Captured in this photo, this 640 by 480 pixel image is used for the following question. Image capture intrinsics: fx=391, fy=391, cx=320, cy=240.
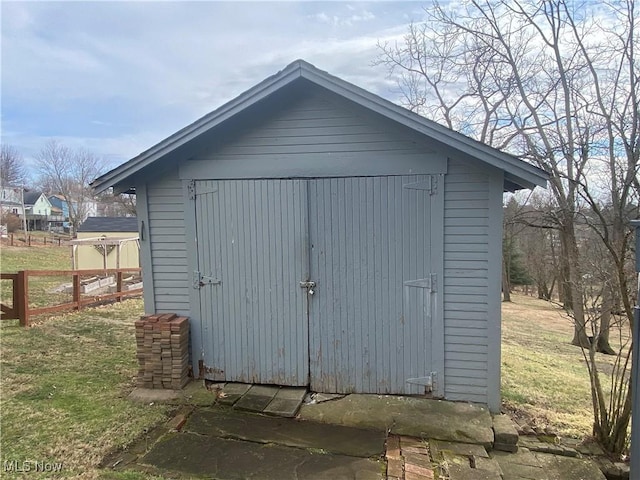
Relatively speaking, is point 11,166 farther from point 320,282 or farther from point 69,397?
point 320,282

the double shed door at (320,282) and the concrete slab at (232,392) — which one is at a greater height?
the double shed door at (320,282)

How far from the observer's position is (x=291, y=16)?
241 inches

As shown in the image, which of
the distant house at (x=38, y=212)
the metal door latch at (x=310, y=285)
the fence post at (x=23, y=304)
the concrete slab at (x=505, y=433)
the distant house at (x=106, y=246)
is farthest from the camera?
the distant house at (x=38, y=212)

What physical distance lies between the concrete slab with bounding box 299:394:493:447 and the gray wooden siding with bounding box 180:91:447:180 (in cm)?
237

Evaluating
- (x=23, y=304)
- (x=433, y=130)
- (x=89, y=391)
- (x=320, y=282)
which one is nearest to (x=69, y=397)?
(x=89, y=391)

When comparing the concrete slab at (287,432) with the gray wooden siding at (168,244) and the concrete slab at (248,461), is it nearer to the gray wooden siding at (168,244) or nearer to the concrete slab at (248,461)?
the concrete slab at (248,461)

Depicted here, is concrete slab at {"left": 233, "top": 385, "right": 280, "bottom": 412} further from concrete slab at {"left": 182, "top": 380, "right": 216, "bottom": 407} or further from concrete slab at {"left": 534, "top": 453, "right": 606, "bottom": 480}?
concrete slab at {"left": 534, "top": 453, "right": 606, "bottom": 480}

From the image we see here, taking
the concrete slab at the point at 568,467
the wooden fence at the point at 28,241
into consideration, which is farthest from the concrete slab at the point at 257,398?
the wooden fence at the point at 28,241

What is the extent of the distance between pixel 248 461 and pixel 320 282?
6.02 feet

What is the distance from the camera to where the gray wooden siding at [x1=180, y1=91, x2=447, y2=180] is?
4062 millimetres

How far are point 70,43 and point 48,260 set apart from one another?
16992mm

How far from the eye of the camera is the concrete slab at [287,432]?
10.9 feet

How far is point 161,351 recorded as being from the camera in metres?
4.32

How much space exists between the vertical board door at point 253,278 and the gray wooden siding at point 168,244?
23cm
